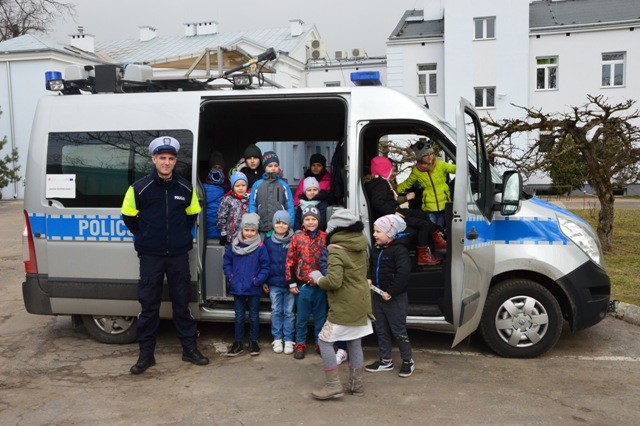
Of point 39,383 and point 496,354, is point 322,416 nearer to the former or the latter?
point 496,354

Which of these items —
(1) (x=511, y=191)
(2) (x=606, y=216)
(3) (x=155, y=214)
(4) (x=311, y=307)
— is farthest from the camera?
(2) (x=606, y=216)

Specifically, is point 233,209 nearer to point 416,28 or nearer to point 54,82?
point 54,82

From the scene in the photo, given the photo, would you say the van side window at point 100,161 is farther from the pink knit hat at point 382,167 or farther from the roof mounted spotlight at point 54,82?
the pink knit hat at point 382,167

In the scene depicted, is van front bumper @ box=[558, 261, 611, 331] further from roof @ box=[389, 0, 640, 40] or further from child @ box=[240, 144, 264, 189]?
roof @ box=[389, 0, 640, 40]

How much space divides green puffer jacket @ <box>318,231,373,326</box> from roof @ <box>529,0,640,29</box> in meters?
26.9

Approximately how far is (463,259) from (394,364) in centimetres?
120

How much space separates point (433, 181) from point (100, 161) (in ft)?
10.6

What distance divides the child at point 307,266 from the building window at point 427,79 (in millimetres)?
26075

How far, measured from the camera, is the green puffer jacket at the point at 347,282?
4.54 meters

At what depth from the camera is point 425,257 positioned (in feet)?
19.2

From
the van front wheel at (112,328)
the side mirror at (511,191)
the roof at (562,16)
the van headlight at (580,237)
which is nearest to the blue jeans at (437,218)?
the side mirror at (511,191)

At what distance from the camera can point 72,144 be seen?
5785mm

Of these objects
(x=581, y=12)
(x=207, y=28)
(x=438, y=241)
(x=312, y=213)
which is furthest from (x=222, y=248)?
(x=207, y=28)

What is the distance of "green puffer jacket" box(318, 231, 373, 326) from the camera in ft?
14.9
